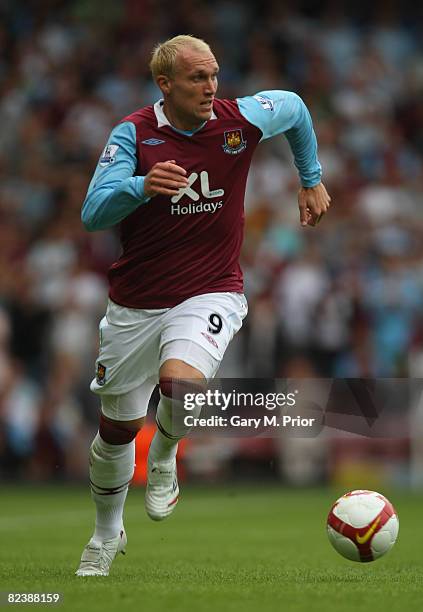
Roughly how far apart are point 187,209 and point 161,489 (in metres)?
1.53

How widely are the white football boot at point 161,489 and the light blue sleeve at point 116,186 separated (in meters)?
1.40

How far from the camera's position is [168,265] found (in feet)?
21.9

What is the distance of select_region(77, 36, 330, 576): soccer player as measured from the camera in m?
6.48

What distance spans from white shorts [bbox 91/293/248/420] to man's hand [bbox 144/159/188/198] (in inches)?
30.9

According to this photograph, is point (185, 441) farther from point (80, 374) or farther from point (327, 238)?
point (327, 238)

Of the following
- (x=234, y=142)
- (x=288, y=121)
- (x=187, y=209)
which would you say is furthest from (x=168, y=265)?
(x=288, y=121)

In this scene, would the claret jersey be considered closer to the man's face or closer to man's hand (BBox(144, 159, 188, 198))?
the man's face

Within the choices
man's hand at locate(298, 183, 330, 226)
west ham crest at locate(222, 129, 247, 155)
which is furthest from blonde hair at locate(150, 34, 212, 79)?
man's hand at locate(298, 183, 330, 226)

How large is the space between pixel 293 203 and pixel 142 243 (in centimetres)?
893

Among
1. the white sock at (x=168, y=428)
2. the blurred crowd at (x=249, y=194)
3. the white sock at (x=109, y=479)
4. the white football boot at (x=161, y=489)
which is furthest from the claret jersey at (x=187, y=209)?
the blurred crowd at (x=249, y=194)

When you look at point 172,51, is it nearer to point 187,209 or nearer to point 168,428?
point 187,209

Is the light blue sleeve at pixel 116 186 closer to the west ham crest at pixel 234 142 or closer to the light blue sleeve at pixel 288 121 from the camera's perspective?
the west ham crest at pixel 234 142

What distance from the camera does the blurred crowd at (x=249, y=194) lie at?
1434 cm

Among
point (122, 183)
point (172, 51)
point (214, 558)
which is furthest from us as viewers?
point (214, 558)
